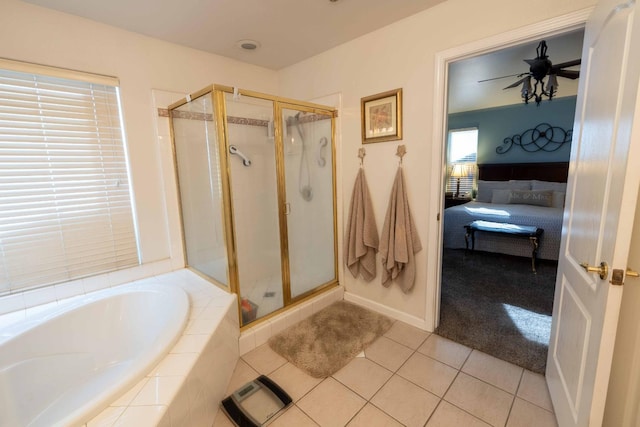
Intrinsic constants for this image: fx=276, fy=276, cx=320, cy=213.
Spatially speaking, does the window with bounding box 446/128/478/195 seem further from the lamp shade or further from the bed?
the bed

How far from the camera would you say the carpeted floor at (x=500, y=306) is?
78.5 inches

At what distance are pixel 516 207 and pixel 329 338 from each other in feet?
12.6

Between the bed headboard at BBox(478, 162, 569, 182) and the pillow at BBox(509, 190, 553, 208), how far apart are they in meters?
0.60

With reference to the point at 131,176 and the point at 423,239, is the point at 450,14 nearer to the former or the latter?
the point at 423,239

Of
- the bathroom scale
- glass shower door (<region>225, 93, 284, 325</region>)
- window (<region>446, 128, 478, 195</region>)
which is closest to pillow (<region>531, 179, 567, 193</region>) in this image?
window (<region>446, 128, 478, 195</region>)

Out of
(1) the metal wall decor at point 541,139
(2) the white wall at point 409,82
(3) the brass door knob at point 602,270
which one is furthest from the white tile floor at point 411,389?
(1) the metal wall decor at point 541,139

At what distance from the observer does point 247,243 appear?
2178mm

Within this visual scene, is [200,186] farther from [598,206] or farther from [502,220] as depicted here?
[502,220]

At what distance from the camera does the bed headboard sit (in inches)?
181

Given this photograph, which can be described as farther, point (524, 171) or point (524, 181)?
point (524, 171)

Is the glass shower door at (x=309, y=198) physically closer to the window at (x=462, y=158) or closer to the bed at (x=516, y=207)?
the bed at (x=516, y=207)

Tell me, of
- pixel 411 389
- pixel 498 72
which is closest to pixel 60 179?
pixel 411 389

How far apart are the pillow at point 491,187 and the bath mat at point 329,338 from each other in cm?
386

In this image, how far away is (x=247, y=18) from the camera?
192 cm
